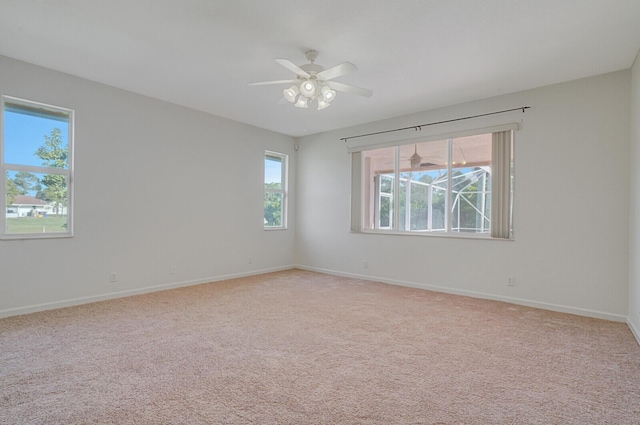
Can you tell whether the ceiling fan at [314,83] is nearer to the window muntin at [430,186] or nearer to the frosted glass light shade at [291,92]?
the frosted glass light shade at [291,92]

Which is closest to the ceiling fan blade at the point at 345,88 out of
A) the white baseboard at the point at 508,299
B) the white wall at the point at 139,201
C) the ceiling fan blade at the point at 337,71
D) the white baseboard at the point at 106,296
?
the ceiling fan blade at the point at 337,71

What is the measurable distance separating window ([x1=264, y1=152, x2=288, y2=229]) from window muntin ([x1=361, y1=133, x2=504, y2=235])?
1.76m

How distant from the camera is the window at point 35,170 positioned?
369 cm

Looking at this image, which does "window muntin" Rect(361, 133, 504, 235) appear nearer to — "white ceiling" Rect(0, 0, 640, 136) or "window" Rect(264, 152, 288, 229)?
"white ceiling" Rect(0, 0, 640, 136)

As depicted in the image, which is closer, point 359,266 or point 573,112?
point 573,112

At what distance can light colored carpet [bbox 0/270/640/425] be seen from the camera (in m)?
1.94

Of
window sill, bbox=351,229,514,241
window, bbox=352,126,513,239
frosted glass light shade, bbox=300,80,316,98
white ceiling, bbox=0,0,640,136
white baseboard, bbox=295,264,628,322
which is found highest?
white ceiling, bbox=0,0,640,136

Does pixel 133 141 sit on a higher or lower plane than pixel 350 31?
lower

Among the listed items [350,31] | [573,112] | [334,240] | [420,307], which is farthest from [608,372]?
[334,240]

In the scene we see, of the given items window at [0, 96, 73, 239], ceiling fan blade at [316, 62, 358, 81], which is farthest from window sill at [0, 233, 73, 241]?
ceiling fan blade at [316, 62, 358, 81]

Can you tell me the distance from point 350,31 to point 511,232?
327 centimetres

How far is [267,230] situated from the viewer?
648 centimetres

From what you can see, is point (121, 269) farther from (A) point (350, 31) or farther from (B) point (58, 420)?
(A) point (350, 31)

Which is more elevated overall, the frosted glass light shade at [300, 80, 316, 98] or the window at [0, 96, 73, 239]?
the frosted glass light shade at [300, 80, 316, 98]
